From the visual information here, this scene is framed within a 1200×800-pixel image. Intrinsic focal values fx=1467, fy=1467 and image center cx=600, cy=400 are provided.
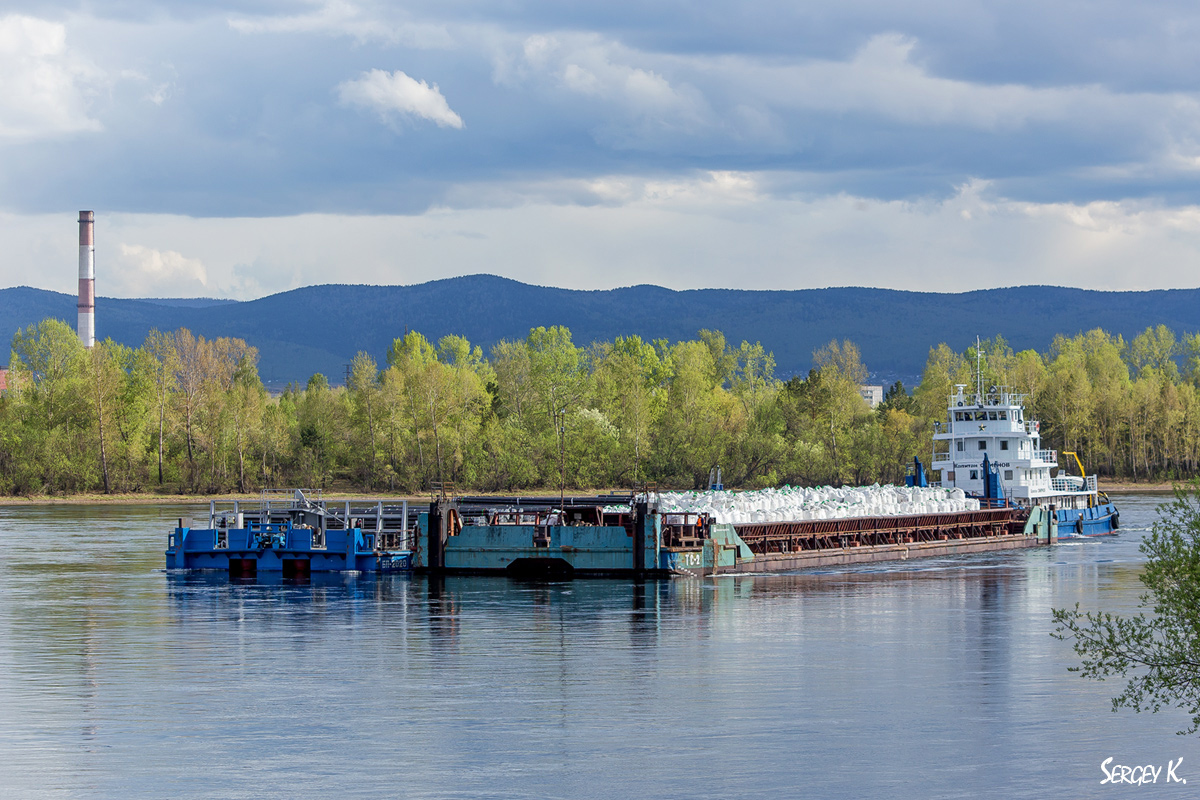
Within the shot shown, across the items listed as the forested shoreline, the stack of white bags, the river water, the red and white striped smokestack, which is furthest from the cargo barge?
the red and white striped smokestack

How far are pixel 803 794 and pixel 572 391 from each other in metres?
109

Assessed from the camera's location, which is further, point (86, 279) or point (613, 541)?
point (86, 279)

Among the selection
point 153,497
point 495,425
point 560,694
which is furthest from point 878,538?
point 153,497

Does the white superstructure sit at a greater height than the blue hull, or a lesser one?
greater

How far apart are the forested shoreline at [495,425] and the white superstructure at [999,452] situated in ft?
151

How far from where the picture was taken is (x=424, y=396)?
126 meters

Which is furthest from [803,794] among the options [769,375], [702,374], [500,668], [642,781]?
[769,375]

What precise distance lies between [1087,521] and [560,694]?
54.3m

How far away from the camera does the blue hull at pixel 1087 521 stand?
73250mm

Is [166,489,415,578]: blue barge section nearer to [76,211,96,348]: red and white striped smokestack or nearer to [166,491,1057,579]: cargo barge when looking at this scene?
[166,491,1057,579]: cargo barge

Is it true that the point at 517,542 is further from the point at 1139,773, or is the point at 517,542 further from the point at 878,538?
the point at 1139,773

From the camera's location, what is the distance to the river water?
20859 mm

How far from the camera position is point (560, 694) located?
2709cm

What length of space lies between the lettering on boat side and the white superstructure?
50.8 m
